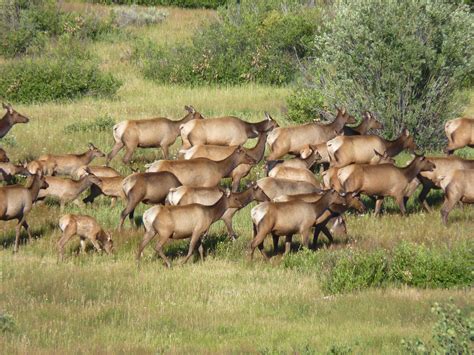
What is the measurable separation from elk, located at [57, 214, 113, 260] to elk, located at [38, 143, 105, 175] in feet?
15.4

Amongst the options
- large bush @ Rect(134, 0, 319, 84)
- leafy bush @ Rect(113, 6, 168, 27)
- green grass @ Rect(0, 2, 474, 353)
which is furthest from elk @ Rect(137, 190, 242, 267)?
leafy bush @ Rect(113, 6, 168, 27)

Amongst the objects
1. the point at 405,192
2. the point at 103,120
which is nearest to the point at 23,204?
the point at 405,192

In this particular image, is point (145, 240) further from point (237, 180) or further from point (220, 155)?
point (220, 155)

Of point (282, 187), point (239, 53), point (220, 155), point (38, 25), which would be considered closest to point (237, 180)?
point (220, 155)

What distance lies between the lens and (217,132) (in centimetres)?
2425

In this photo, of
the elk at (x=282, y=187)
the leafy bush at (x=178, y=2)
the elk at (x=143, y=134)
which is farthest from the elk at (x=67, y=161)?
the leafy bush at (x=178, y=2)

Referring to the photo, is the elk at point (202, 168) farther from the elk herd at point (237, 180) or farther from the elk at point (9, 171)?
the elk at point (9, 171)

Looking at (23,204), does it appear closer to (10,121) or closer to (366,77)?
(10,121)

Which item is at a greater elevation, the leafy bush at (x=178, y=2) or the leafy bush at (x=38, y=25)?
the leafy bush at (x=38, y=25)

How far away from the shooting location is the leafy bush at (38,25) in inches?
1644

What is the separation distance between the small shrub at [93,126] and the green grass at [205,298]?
621cm

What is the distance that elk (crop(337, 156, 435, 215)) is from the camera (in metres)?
20.6

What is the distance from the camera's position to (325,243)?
766 inches

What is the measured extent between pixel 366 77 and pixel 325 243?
10.0m
